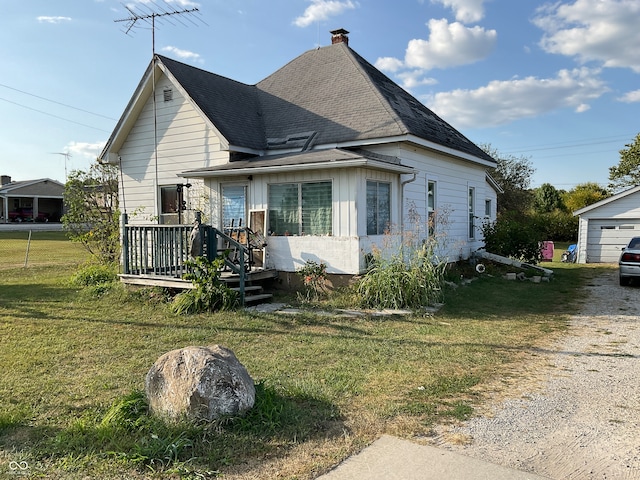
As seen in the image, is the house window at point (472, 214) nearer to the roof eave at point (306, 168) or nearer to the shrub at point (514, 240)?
the shrub at point (514, 240)

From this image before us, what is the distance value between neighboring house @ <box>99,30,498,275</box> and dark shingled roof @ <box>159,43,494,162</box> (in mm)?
46

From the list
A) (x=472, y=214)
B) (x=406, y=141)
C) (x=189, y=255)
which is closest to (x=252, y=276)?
(x=189, y=255)

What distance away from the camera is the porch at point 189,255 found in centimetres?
1040

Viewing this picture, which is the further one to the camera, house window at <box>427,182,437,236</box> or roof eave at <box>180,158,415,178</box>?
house window at <box>427,182,437,236</box>

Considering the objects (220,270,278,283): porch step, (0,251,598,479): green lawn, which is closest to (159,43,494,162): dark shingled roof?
(220,270,278,283): porch step

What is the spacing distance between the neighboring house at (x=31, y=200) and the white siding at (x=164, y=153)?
141 ft

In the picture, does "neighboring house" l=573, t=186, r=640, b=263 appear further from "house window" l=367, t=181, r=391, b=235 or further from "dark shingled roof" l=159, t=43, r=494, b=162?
"house window" l=367, t=181, r=391, b=235

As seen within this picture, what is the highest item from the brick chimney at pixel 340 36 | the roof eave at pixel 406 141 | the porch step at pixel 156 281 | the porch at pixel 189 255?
the brick chimney at pixel 340 36

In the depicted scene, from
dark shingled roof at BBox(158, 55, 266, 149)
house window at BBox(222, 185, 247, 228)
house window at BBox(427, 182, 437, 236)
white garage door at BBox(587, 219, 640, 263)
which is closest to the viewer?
house window at BBox(222, 185, 247, 228)

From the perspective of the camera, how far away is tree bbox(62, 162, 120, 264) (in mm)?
14844

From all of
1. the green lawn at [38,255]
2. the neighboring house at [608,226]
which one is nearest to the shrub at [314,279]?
the green lawn at [38,255]

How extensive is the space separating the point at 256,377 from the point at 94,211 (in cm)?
1158

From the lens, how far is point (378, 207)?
11.8 metres

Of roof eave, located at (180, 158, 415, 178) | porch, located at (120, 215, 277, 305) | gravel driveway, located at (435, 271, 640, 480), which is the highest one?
roof eave, located at (180, 158, 415, 178)
